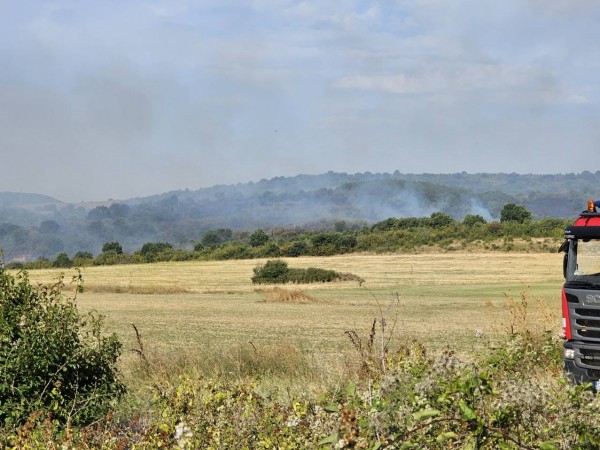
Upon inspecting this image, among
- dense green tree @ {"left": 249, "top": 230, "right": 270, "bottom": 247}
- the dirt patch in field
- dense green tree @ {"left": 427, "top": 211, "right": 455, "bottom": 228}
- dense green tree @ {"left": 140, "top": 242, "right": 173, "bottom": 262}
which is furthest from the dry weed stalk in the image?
dense green tree @ {"left": 249, "top": 230, "right": 270, "bottom": 247}

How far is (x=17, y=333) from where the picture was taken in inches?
360

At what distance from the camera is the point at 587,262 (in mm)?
12430

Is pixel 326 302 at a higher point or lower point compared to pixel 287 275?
lower

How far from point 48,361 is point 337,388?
3729 mm

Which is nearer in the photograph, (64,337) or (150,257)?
(64,337)

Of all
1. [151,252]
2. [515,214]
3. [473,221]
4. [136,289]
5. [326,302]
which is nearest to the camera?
[326,302]

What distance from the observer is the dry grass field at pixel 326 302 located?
24.9 meters

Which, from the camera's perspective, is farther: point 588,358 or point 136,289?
point 136,289

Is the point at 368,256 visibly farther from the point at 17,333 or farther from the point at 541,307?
the point at 17,333

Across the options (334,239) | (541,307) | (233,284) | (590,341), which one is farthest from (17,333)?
(334,239)

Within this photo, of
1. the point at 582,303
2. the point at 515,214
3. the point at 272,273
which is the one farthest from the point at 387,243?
the point at 582,303

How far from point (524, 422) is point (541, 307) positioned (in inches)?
504

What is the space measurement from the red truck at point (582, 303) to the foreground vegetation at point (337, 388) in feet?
1.71

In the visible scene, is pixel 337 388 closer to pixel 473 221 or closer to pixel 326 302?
pixel 326 302
